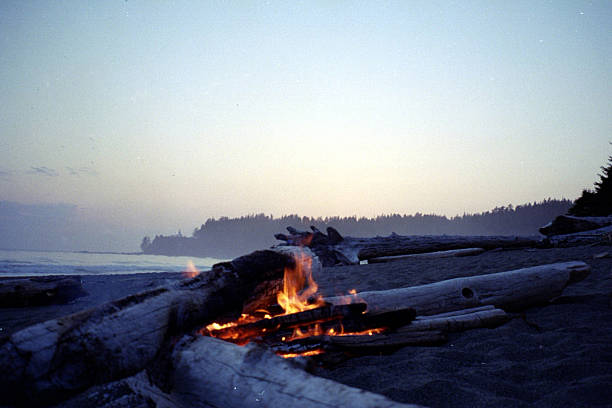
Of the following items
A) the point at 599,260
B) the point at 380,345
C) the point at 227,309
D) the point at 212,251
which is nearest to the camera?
the point at 227,309

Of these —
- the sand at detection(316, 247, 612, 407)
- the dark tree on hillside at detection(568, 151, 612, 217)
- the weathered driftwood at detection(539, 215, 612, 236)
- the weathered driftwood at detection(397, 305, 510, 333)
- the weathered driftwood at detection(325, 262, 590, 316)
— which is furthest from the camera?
the dark tree on hillside at detection(568, 151, 612, 217)

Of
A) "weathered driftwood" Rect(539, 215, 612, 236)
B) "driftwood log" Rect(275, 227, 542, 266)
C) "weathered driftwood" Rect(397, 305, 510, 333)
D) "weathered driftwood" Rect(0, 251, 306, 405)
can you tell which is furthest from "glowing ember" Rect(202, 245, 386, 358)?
"weathered driftwood" Rect(539, 215, 612, 236)

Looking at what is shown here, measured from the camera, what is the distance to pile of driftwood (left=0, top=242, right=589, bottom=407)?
1535 millimetres

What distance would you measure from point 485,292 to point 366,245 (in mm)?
7383

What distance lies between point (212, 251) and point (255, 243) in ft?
70.0

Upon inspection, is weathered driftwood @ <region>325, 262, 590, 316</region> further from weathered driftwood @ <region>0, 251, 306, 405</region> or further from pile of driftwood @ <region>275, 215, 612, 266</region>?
pile of driftwood @ <region>275, 215, 612, 266</region>

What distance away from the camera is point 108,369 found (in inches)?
73.5

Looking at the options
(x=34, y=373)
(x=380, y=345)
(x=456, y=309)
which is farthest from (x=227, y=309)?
(x=456, y=309)

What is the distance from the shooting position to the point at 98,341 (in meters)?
A: 1.84

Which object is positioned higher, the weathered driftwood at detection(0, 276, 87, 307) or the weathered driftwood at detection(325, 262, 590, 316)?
the weathered driftwood at detection(325, 262, 590, 316)

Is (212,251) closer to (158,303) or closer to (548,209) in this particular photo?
(548,209)

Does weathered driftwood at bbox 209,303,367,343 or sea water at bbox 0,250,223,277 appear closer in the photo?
weathered driftwood at bbox 209,303,367,343

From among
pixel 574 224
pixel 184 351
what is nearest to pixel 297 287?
pixel 184 351

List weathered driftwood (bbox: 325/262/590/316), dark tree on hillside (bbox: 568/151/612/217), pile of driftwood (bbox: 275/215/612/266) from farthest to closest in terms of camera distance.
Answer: dark tree on hillside (bbox: 568/151/612/217) < pile of driftwood (bbox: 275/215/612/266) < weathered driftwood (bbox: 325/262/590/316)
